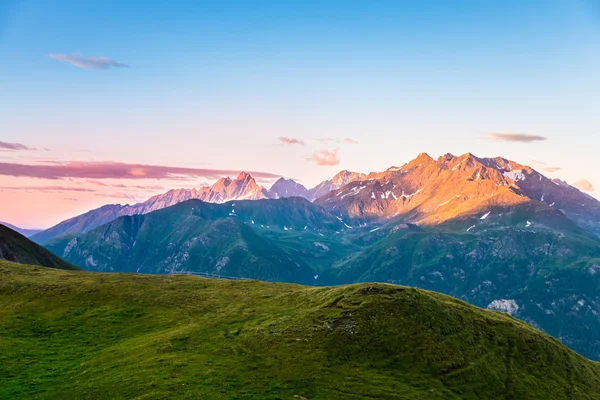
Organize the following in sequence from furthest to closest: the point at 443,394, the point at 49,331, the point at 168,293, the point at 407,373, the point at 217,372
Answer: the point at 168,293
the point at 49,331
the point at 407,373
the point at 443,394
the point at 217,372

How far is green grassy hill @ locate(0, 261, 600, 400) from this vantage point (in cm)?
7738

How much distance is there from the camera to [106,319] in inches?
4454

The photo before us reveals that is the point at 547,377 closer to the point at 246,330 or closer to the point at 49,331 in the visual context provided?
the point at 246,330

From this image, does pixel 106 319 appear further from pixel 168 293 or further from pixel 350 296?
pixel 350 296

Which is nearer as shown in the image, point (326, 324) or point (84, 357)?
point (84, 357)

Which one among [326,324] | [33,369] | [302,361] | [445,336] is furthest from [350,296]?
[33,369]

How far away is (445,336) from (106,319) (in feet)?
265

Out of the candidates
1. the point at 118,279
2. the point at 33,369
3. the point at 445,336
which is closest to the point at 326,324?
the point at 445,336

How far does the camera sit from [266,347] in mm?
94375

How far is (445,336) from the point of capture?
10656 centimetres

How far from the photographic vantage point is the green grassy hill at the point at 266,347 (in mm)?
77375

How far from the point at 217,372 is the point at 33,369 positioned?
32.6 m

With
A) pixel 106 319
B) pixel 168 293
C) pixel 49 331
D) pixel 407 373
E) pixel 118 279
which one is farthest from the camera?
pixel 118 279

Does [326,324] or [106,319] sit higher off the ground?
[326,324]
